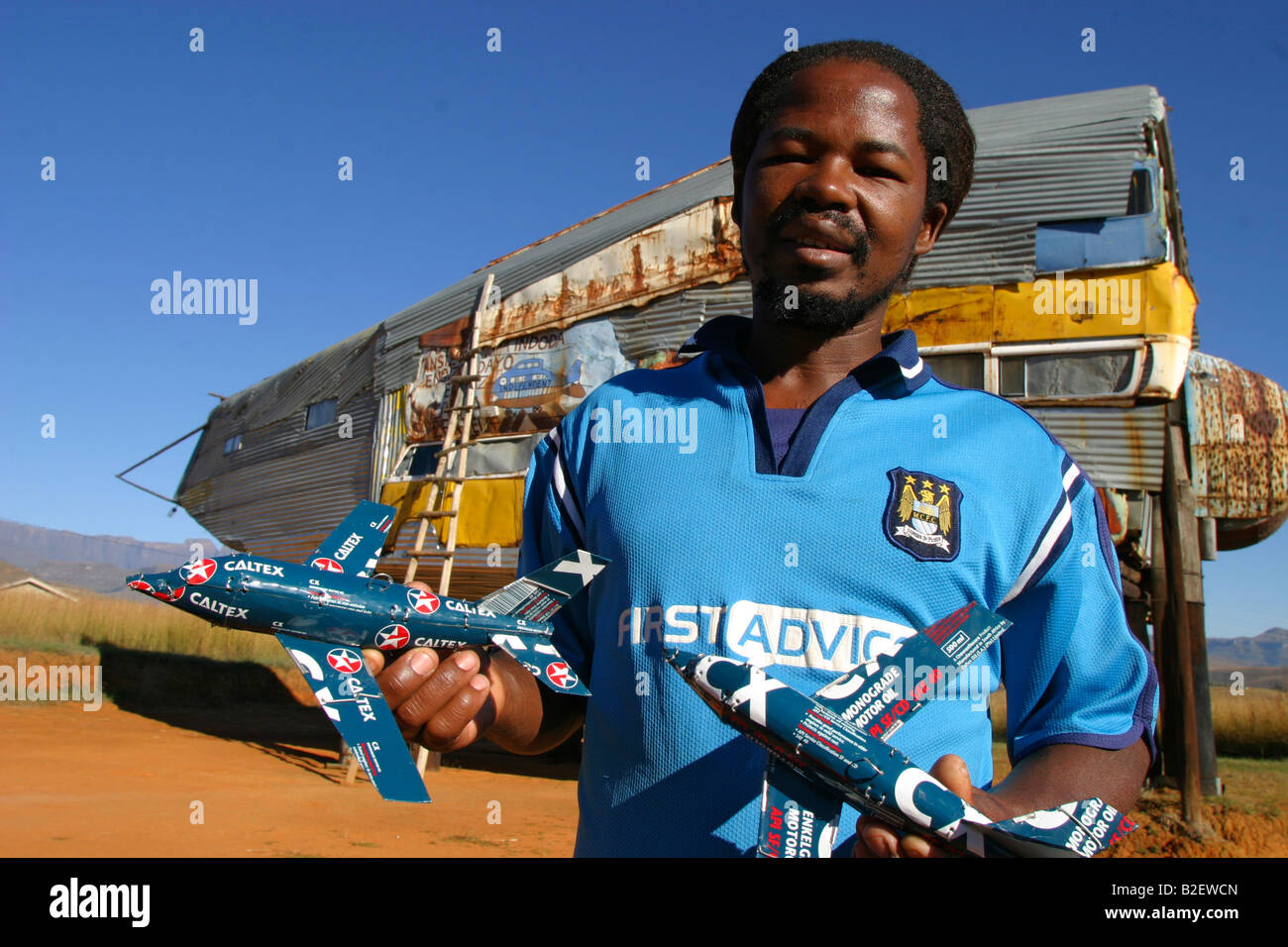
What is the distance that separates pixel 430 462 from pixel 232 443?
9.70 m

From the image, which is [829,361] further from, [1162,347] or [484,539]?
[484,539]

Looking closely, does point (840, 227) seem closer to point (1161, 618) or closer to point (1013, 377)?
point (1013, 377)

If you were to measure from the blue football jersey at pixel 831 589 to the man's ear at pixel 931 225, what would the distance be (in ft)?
2.31

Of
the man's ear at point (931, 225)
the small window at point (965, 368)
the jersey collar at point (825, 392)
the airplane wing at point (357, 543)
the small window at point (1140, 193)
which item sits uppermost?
the small window at point (1140, 193)

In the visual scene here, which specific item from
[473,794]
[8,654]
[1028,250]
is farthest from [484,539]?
[8,654]

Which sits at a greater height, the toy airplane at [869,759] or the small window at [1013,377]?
the small window at [1013,377]

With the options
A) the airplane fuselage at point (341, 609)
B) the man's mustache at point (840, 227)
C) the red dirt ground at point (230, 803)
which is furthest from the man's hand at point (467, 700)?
the red dirt ground at point (230, 803)

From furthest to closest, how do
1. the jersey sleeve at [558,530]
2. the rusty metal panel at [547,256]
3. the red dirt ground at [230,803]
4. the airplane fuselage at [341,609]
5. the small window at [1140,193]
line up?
the rusty metal panel at [547,256] < the small window at [1140,193] < the red dirt ground at [230,803] < the airplane fuselage at [341,609] < the jersey sleeve at [558,530]

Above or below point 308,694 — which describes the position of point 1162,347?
above

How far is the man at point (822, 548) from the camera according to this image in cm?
222

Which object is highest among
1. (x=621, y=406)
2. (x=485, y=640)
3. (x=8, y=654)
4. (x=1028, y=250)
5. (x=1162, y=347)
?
(x=1028, y=250)

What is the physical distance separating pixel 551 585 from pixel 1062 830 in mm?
1570

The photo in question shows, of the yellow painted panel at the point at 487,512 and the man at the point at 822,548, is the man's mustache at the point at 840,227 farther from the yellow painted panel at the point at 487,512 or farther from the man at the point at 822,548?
the yellow painted panel at the point at 487,512

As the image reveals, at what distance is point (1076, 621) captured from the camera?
7.41ft
